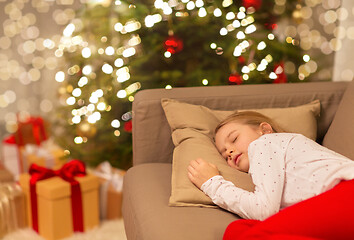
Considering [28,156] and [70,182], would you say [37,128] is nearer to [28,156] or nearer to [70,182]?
[28,156]

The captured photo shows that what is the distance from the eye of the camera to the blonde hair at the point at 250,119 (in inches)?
58.6

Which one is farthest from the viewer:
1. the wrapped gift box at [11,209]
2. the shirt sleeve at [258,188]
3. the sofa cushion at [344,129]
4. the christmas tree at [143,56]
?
the christmas tree at [143,56]

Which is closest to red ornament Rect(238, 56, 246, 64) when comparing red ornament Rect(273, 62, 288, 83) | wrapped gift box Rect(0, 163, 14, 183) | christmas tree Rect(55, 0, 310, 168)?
christmas tree Rect(55, 0, 310, 168)

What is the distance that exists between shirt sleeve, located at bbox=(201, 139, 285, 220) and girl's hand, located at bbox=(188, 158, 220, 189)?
2cm

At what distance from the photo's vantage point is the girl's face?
4.66ft

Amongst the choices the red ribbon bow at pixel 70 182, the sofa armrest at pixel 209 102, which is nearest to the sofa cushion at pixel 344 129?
the sofa armrest at pixel 209 102

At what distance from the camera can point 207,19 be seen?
2395mm

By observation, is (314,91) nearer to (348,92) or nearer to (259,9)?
(348,92)

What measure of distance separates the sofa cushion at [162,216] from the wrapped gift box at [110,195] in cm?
58

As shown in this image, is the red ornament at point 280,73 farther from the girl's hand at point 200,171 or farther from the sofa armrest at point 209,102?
the girl's hand at point 200,171

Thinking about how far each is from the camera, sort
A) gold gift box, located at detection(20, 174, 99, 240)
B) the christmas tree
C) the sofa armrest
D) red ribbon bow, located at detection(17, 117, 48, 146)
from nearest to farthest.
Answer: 1. the sofa armrest
2. gold gift box, located at detection(20, 174, 99, 240)
3. the christmas tree
4. red ribbon bow, located at detection(17, 117, 48, 146)

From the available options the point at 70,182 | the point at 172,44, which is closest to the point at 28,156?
the point at 70,182

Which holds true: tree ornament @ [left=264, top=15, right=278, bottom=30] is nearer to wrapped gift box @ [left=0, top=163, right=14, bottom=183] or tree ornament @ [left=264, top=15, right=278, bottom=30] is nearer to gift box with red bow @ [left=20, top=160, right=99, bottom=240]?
gift box with red bow @ [left=20, top=160, right=99, bottom=240]

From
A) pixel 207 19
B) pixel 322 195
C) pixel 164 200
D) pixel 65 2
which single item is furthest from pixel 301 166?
pixel 65 2
